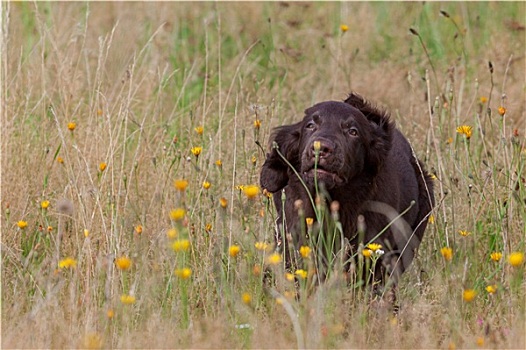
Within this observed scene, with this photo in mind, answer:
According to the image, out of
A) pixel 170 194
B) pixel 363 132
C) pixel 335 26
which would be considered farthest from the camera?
pixel 335 26

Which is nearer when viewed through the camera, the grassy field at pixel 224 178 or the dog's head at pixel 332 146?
the grassy field at pixel 224 178

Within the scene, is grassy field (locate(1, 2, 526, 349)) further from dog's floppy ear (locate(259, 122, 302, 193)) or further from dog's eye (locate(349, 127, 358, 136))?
dog's eye (locate(349, 127, 358, 136))

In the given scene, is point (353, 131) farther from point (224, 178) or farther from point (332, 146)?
point (224, 178)

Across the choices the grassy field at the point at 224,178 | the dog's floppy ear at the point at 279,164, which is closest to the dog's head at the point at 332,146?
the dog's floppy ear at the point at 279,164

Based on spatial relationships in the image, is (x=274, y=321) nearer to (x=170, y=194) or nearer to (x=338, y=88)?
(x=170, y=194)

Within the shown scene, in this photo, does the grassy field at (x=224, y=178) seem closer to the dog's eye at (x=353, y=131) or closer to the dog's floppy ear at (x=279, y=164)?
the dog's floppy ear at (x=279, y=164)

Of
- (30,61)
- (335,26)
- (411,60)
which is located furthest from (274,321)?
(335,26)

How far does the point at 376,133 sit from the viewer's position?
5047 mm

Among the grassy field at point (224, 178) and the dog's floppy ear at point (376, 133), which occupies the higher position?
the dog's floppy ear at point (376, 133)

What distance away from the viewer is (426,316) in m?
4.09

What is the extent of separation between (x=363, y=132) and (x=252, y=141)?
138 centimetres

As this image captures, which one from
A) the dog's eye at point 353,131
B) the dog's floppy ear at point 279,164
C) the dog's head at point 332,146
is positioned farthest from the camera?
the dog's floppy ear at point 279,164

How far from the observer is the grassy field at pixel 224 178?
393 cm

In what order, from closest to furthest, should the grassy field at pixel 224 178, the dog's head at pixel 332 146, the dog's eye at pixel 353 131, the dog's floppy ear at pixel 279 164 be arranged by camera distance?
1. the grassy field at pixel 224 178
2. the dog's head at pixel 332 146
3. the dog's eye at pixel 353 131
4. the dog's floppy ear at pixel 279 164
